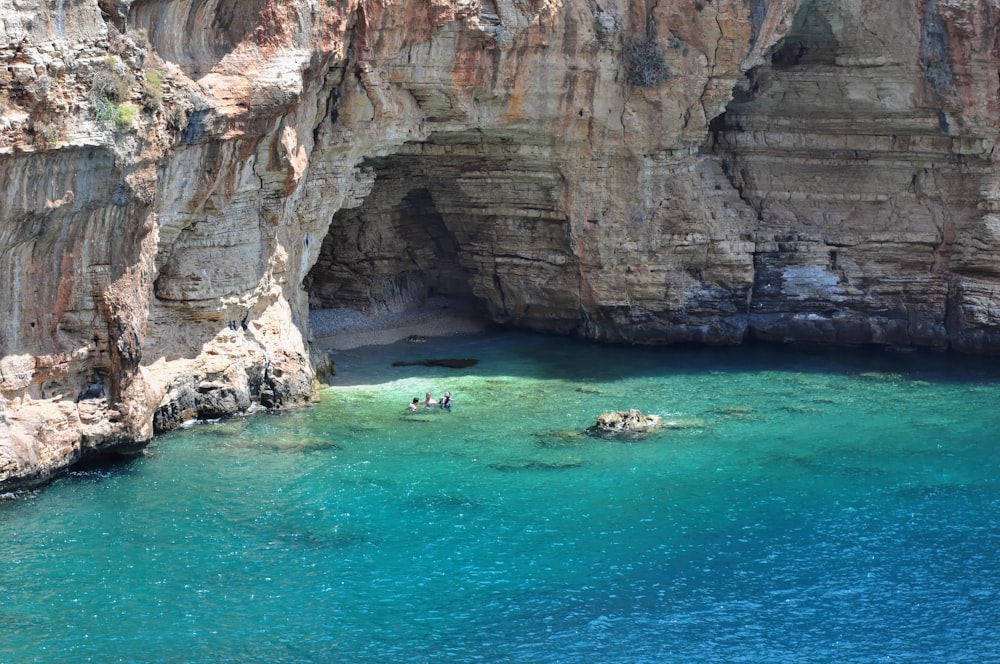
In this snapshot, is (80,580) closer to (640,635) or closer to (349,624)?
(349,624)

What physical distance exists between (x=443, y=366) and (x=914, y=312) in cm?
1519

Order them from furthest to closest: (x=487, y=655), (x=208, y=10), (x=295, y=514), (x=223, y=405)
A: (x=223, y=405), (x=208, y=10), (x=295, y=514), (x=487, y=655)

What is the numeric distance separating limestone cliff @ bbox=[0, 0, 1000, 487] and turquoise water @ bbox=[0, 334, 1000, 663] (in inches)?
116

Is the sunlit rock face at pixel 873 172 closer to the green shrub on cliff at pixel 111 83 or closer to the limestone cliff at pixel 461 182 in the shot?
the limestone cliff at pixel 461 182

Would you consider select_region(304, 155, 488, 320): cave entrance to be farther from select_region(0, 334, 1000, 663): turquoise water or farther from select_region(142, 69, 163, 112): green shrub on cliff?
select_region(142, 69, 163, 112): green shrub on cliff

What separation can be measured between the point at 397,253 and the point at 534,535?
21017 mm

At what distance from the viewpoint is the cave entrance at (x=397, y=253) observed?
1795 inches

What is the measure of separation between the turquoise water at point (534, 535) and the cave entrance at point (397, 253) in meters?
8.04

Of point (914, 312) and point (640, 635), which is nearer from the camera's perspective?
point (640, 635)

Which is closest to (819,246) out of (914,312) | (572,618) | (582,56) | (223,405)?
(914,312)

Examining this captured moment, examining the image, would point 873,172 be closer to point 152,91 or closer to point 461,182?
point 461,182

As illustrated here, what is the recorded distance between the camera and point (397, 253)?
48156mm

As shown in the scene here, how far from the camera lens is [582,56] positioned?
4041cm

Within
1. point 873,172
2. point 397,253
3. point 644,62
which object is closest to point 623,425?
point 644,62
